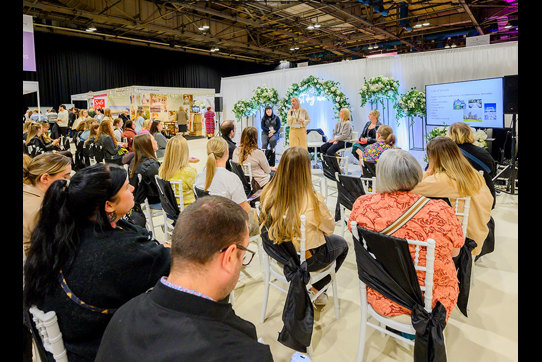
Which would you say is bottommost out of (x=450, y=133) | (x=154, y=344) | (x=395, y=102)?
(x=154, y=344)

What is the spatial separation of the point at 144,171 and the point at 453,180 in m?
2.92

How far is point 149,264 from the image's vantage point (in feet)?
4.43

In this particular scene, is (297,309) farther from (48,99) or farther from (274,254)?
(48,99)

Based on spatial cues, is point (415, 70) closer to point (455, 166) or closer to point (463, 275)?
point (455, 166)

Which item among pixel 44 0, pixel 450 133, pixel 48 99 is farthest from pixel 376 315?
pixel 48 99

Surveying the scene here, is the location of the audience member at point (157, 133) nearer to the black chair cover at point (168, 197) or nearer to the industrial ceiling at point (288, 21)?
the black chair cover at point (168, 197)

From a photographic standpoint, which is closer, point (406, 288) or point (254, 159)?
point (406, 288)

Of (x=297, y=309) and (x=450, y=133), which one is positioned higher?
(x=450, y=133)

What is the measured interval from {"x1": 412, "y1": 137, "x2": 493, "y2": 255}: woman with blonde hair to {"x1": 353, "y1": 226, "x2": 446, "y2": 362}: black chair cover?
1.00 metres

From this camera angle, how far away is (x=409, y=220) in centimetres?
174

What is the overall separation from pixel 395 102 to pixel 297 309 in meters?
7.36

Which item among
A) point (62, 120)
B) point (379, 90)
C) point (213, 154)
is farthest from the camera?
point (62, 120)

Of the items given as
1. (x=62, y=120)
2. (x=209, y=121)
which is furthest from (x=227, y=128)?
(x=209, y=121)

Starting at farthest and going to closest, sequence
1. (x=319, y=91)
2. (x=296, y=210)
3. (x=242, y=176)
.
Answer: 1. (x=319, y=91)
2. (x=242, y=176)
3. (x=296, y=210)
